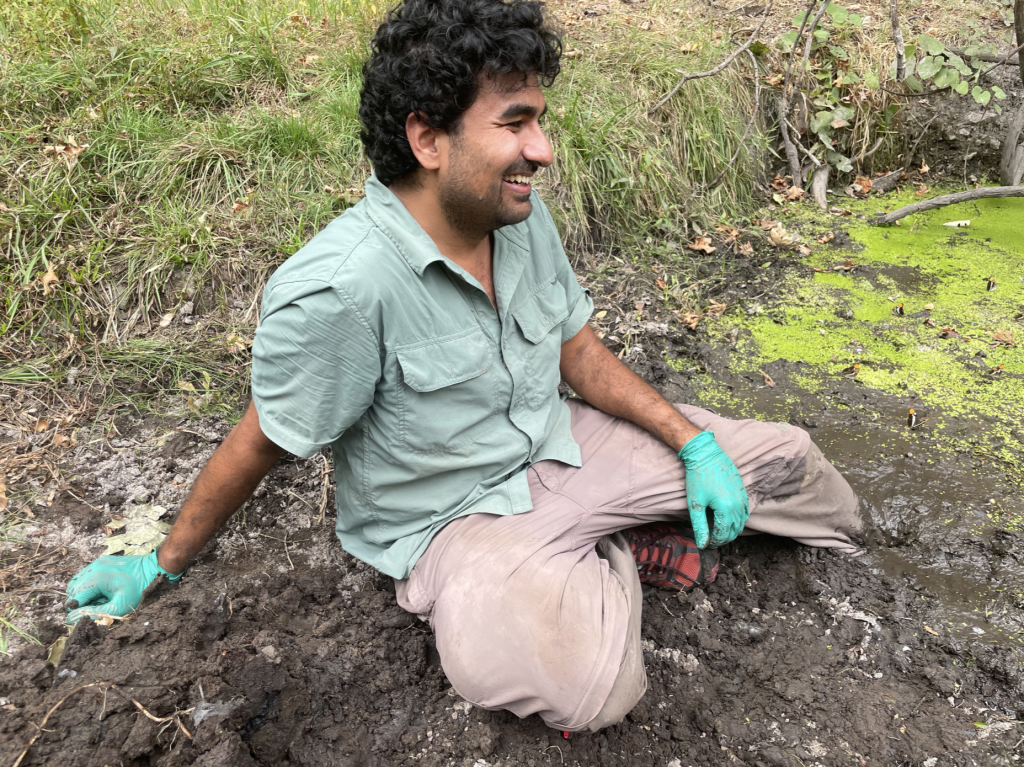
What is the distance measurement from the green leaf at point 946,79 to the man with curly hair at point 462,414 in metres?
3.24

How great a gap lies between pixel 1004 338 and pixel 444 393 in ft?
8.87

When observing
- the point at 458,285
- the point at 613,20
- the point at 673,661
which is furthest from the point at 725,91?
the point at 673,661

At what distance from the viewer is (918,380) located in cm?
297

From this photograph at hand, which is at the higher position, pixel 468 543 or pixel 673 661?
pixel 468 543

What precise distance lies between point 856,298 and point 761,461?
1.75 m

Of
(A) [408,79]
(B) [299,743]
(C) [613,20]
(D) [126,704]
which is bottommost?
(B) [299,743]

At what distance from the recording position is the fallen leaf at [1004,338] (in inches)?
123

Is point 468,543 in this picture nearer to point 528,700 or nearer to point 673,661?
point 528,700

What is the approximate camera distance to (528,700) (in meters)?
1.67

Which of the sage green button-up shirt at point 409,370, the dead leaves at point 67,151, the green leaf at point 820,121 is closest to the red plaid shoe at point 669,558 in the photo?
the sage green button-up shirt at point 409,370

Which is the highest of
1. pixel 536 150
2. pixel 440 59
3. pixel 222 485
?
pixel 440 59

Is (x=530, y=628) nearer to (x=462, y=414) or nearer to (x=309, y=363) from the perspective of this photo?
(x=462, y=414)

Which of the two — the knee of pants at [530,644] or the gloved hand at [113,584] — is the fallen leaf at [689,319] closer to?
the knee of pants at [530,644]

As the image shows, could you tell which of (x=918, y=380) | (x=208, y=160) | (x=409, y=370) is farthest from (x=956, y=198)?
(x=208, y=160)
